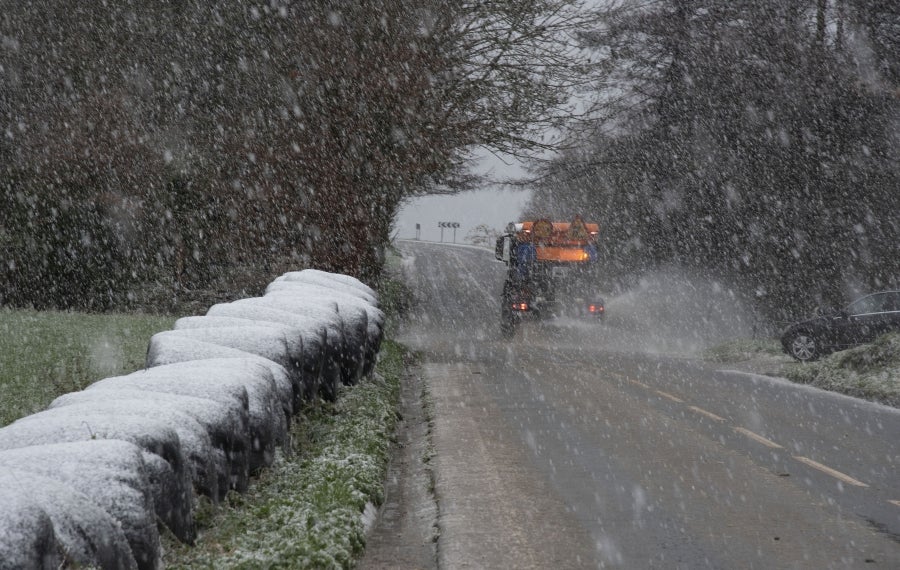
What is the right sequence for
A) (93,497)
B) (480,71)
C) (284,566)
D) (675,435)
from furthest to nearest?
(480,71) → (675,435) → (284,566) → (93,497)

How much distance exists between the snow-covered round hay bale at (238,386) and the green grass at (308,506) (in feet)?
0.93

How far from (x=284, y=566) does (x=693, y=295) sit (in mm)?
28675

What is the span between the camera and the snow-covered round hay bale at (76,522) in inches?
163

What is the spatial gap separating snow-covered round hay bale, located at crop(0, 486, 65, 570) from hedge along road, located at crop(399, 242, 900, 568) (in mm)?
2987

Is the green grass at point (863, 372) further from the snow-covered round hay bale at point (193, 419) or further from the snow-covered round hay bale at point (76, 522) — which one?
the snow-covered round hay bale at point (76, 522)

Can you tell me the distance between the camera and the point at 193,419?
614 centimetres

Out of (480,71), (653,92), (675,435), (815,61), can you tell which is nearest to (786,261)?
(815,61)

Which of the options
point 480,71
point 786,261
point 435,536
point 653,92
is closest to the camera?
point 435,536

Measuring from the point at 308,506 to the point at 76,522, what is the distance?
2.87m

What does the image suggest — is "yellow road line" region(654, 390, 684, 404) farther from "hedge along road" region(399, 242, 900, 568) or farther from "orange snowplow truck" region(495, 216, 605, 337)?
"orange snowplow truck" region(495, 216, 605, 337)

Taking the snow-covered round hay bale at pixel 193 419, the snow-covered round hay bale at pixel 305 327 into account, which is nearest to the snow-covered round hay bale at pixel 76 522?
the snow-covered round hay bale at pixel 193 419

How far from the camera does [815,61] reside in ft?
83.5

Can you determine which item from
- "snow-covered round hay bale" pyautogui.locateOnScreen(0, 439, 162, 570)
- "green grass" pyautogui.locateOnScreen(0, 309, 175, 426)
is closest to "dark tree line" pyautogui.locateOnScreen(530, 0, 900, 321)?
"green grass" pyautogui.locateOnScreen(0, 309, 175, 426)

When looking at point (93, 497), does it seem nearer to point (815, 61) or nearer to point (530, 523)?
point (530, 523)
